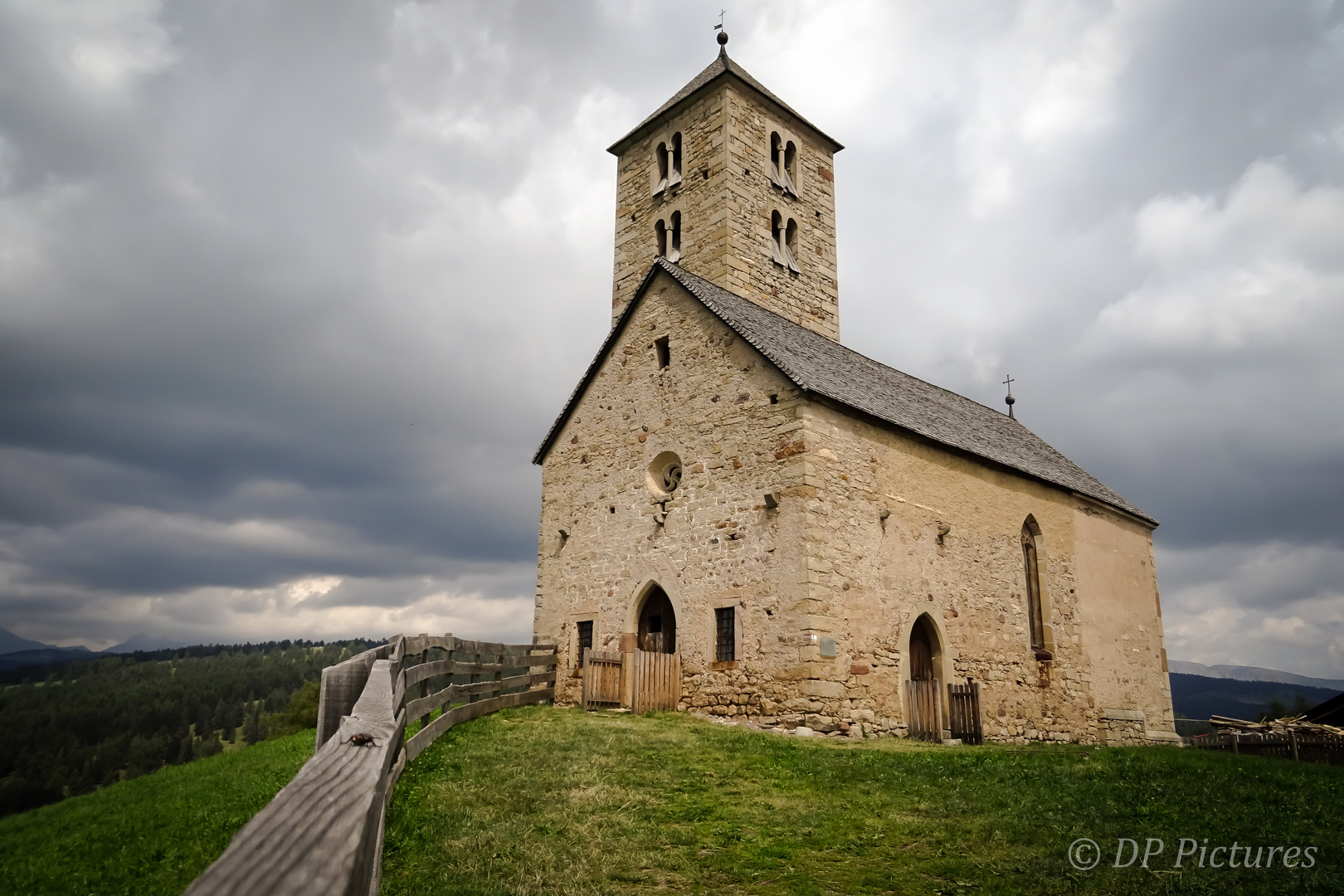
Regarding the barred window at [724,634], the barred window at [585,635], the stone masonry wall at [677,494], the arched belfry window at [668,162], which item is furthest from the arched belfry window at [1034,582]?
the arched belfry window at [668,162]

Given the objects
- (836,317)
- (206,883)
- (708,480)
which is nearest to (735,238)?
(836,317)

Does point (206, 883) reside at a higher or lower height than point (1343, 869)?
higher

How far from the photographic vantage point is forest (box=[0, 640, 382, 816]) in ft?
155

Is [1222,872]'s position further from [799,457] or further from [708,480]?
[708,480]

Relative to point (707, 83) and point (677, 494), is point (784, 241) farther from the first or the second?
point (677, 494)

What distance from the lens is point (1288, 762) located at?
13.6m

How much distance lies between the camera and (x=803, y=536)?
1554cm

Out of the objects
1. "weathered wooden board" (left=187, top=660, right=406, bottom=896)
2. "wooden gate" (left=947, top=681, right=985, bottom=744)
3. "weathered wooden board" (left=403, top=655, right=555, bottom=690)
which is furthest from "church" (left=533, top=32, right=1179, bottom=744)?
"weathered wooden board" (left=187, top=660, right=406, bottom=896)

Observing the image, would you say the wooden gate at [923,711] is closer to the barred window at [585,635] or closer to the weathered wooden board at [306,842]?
the barred window at [585,635]

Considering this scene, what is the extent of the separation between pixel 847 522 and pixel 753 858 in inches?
406

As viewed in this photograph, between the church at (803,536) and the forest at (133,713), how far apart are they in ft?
69.9

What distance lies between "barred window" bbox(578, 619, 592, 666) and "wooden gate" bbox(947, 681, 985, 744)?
785 cm

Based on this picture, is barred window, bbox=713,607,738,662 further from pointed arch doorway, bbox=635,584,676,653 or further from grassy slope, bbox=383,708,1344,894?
grassy slope, bbox=383,708,1344,894

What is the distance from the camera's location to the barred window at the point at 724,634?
16469 mm
